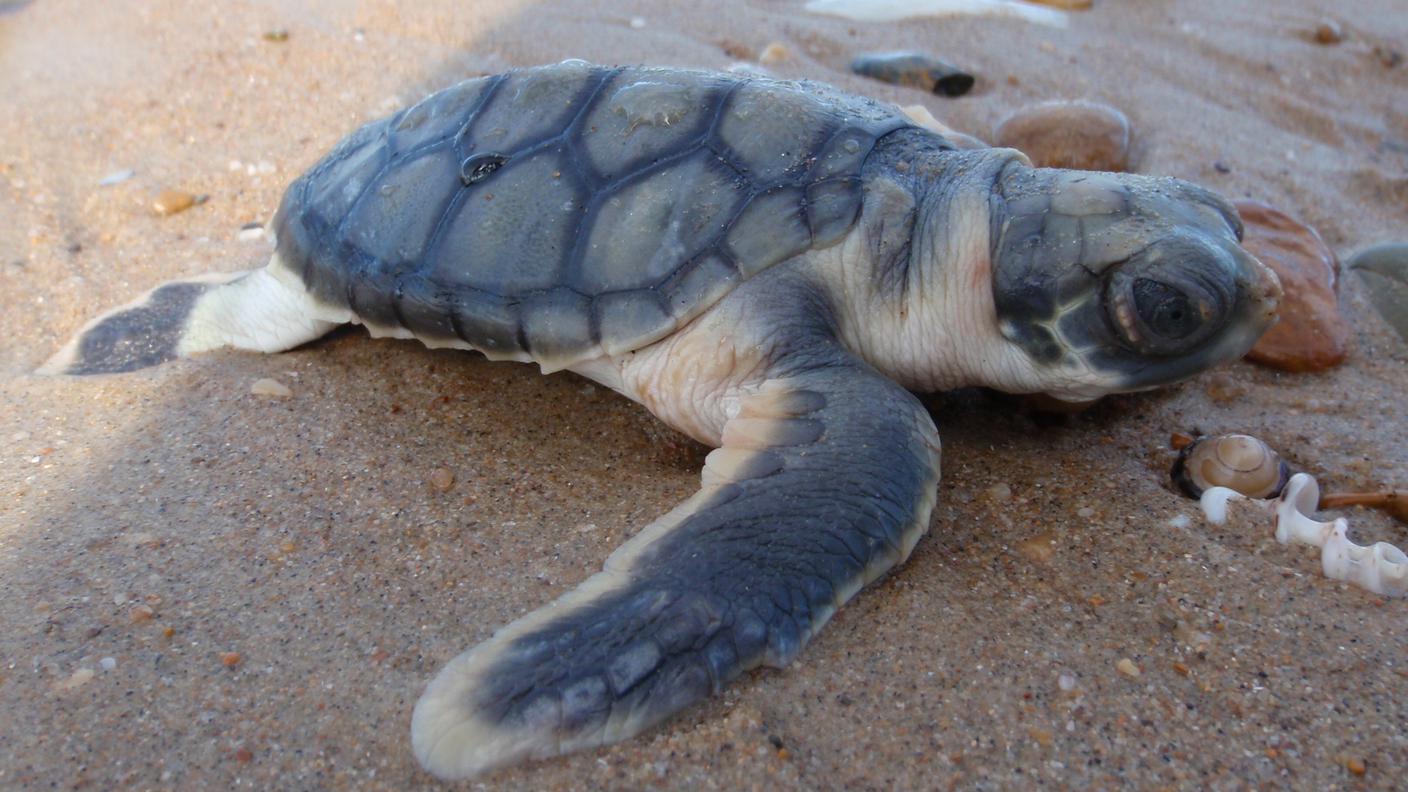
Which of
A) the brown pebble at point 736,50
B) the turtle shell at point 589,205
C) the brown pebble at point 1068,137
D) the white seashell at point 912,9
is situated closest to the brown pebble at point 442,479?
the turtle shell at point 589,205

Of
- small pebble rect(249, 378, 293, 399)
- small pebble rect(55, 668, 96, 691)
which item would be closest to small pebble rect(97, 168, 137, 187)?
small pebble rect(249, 378, 293, 399)

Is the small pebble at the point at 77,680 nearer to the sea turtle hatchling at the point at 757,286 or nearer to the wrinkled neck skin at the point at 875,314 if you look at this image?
the sea turtle hatchling at the point at 757,286

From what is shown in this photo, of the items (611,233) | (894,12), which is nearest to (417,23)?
(894,12)

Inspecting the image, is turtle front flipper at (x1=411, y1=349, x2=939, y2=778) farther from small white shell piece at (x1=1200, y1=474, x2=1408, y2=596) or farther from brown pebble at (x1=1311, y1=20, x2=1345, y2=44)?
brown pebble at (x1=1311, y1=20, x2=1345, y2=44)

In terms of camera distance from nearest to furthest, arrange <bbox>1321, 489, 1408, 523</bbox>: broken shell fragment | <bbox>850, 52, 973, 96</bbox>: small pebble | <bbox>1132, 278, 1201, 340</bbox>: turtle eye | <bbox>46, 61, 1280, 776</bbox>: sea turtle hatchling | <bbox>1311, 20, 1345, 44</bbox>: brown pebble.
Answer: <bbox>46, 61, 1280, 776</bbox>: sea turtle hatchling
<bbox>1132, 278, 1201, 340</bbox>: turtle eye
<bbox>1321, 489, 1408, 523</bbox>: broken shell fragment
<bbox>850, 52, 973, 96</bbox>: small pebble
<bbox>1311, 20, 1345, 44</bbox>: brown pebble

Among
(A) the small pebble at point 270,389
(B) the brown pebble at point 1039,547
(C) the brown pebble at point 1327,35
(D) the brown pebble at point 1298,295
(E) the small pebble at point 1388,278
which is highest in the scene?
(A) the small pebble at point 270,389

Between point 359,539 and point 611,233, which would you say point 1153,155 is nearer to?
point 611,233
